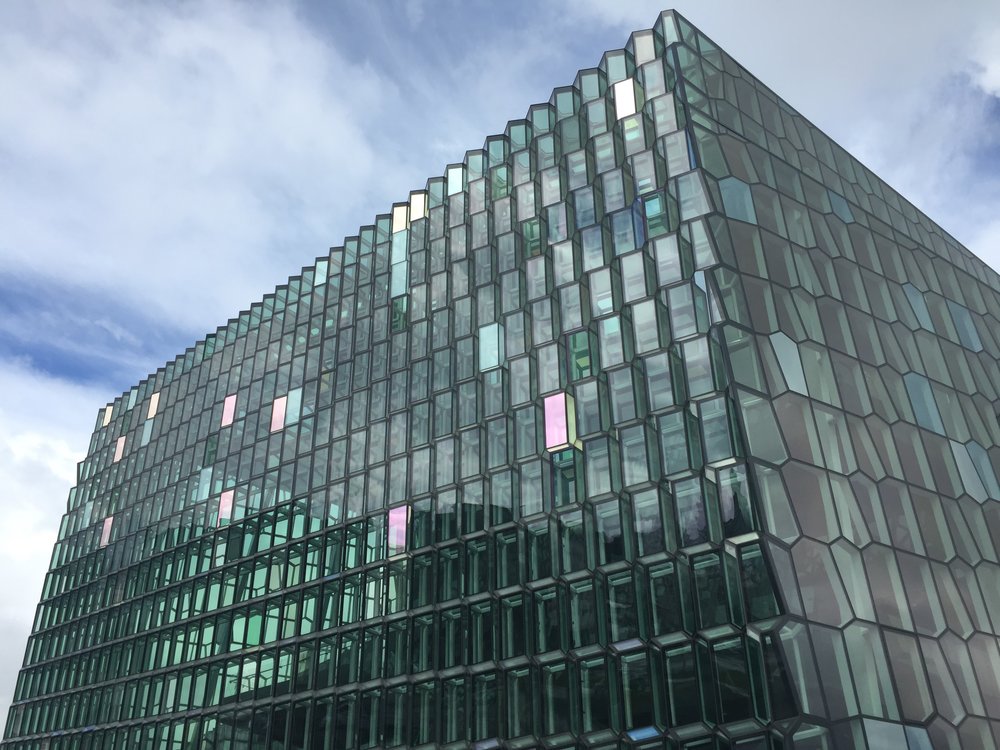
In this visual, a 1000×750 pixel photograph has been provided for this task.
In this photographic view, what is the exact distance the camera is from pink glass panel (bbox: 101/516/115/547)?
215ft

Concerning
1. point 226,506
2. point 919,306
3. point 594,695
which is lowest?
point 594,695

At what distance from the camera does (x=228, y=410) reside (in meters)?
60.8

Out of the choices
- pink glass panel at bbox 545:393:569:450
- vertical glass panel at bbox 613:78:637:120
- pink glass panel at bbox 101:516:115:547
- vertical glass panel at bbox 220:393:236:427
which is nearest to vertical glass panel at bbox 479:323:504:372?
pink glass panel at bbox 545:393:569:450

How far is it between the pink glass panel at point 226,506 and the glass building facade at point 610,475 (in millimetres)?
181

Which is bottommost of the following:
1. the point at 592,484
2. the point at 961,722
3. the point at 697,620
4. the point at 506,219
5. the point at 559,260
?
the point at 961,722

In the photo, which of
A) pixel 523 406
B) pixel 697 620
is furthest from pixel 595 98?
pixel 697 620

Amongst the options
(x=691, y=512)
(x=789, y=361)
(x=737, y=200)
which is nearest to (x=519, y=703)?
(x=691, y=512)

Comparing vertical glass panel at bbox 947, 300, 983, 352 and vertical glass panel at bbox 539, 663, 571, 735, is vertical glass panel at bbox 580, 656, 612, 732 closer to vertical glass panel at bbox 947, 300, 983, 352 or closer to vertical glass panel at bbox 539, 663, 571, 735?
vertical glass panel at bbox 539, 663, 571, 735

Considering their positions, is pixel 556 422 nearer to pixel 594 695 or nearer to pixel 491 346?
pixel 491 346

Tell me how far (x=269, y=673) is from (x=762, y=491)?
1036 inches

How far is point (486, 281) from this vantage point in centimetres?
4666

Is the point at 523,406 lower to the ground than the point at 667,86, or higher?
lower

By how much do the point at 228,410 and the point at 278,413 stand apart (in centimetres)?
628

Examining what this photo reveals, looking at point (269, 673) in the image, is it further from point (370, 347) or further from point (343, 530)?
point (370, 347)
